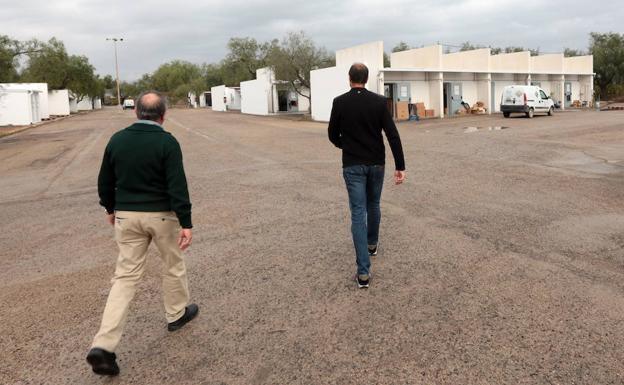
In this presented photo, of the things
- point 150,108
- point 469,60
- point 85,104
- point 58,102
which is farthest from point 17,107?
point 85,104

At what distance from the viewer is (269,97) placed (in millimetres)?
46031

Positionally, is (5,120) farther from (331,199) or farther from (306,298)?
(306,298)

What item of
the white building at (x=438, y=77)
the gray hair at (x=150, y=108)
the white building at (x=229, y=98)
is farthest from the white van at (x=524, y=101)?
the white building at (x=229, y=98)

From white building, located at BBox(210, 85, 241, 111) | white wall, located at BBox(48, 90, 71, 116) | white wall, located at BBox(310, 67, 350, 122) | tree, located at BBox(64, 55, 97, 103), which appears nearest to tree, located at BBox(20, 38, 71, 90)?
tree, located at BBox(64, 55, 97, 103)

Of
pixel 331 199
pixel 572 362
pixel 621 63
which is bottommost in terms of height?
pixel 572 362

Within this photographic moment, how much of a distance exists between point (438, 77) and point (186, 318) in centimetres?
3024

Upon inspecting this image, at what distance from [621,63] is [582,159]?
4586 cm

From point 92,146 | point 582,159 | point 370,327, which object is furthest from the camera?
point 92,146

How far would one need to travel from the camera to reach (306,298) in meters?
4.21

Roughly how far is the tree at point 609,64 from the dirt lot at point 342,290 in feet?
158

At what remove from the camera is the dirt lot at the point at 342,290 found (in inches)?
125

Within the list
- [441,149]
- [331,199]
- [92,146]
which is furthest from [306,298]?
[92,146]

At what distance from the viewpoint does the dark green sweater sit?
10.5 ft

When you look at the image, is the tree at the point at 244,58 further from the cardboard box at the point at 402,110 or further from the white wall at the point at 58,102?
the cardboard box at the point at 402,110
